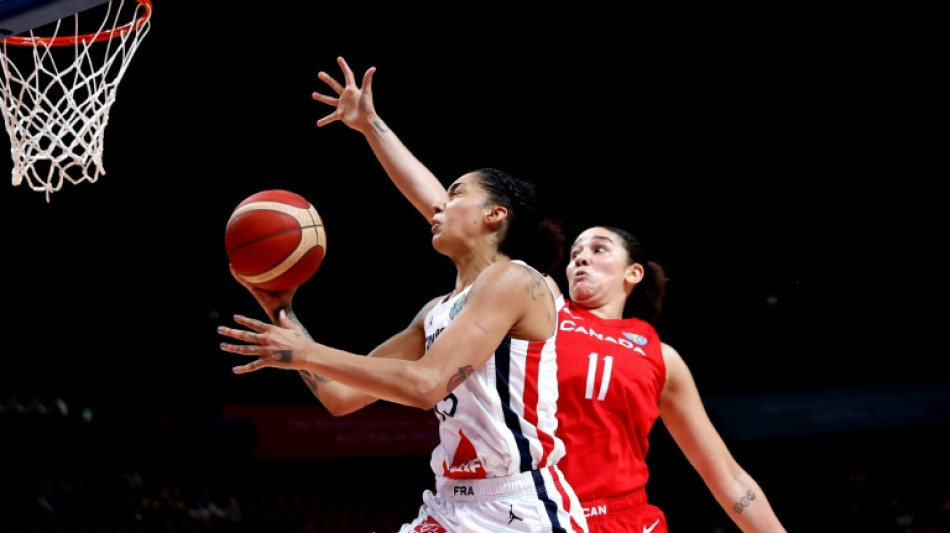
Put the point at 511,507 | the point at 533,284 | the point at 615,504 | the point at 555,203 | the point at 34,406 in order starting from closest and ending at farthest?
the point at 511,507
the point at 533,284
the point at 615,504
the point at 34,406
the point at 555,203

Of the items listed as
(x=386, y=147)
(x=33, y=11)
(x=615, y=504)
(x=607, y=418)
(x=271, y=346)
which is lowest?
(x=615, y=504)

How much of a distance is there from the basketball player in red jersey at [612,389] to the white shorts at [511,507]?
0.81 meters

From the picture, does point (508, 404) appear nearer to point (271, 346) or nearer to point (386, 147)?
point (271, 346)

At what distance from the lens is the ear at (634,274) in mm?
4113

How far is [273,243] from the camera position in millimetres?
2893

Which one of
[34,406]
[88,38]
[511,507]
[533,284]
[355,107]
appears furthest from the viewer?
[34,406]

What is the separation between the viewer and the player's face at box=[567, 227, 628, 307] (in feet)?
13.2

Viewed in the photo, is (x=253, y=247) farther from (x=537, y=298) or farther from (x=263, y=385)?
(x=263, y=385)

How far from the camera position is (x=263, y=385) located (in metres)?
12.5

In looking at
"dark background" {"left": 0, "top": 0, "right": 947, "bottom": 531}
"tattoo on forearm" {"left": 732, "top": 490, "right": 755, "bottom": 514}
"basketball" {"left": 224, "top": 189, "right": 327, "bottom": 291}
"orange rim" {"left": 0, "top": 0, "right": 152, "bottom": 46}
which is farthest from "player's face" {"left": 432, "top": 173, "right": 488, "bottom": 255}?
"dark background" {"left": 0, "top": 0, "right": 947, "bottom": 531}

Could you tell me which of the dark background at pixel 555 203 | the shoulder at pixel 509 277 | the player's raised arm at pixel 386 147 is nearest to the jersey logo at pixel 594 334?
the player's raised arm at pixel 386 147

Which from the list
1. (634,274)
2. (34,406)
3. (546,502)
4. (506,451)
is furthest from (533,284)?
(34,406)

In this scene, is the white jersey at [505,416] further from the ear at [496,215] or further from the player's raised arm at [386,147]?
the player's raised arm at [386,147]

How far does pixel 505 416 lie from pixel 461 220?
63 cm
